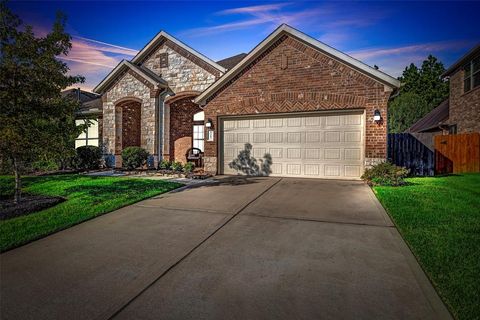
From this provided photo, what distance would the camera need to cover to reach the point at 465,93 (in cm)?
1467

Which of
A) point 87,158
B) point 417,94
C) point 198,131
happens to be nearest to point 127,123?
point 87,158

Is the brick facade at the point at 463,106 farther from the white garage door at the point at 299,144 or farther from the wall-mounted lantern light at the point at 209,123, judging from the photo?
the wall-mounted lantern light at the point at 209,123

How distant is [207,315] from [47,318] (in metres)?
1.35

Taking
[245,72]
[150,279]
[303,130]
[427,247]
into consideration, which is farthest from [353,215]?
[245,72]

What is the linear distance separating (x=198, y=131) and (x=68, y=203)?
9300mm

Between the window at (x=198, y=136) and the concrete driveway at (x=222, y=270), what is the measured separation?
9.96 meters

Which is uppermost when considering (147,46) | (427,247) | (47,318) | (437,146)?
(147,46)

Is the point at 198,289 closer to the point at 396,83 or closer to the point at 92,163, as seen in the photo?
the point at 396,83

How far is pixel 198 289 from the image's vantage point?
8.36 ft

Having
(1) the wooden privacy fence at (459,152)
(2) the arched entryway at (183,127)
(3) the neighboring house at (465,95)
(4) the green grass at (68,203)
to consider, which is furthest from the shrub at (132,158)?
(1) the wooden privacy fence at (459,152)

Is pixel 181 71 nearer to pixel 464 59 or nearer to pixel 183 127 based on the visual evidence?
pixel 183 127

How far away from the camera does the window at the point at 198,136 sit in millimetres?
14852

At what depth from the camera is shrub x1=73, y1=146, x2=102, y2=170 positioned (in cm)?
1351

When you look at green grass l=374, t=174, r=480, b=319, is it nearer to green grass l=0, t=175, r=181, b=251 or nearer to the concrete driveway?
the concrete driveway
